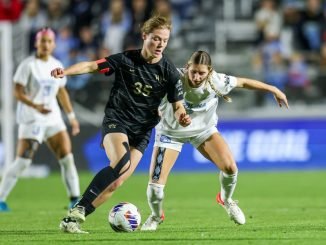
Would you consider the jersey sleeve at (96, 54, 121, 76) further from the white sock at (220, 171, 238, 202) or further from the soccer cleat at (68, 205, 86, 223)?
the white sock at (220, 171, 238, 202)

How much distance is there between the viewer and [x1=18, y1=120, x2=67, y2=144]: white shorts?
40.8ft

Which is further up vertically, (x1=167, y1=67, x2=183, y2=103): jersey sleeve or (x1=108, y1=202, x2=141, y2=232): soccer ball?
(x1=167, y1=67, x2=183, y2=103): jersey sleeve

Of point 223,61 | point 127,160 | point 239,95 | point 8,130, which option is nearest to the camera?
point 127,160

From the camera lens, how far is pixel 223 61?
838 inches

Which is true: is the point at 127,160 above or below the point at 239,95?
above

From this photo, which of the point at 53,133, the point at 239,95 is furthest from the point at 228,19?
the point at 53,133

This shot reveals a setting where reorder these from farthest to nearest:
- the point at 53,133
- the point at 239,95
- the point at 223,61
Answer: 1. the point at 223,61
2. the point at 239,95
3. the point at 53,133

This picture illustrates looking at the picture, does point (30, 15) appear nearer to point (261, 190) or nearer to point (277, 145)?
point (277, 145)

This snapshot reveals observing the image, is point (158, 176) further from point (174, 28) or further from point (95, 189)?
point (174, 28)

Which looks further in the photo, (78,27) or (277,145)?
(78,27)

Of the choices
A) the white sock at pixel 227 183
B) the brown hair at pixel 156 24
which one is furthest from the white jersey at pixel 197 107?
the brown hair at pixel 156 24

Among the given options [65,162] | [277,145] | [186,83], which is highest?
[186,83]

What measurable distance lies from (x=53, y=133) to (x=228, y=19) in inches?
407

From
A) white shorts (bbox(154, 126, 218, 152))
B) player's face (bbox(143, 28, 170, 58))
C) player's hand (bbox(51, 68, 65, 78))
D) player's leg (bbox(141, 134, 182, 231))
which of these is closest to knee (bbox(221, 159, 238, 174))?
white shorts (bbox(154, 126, 218, 152))
